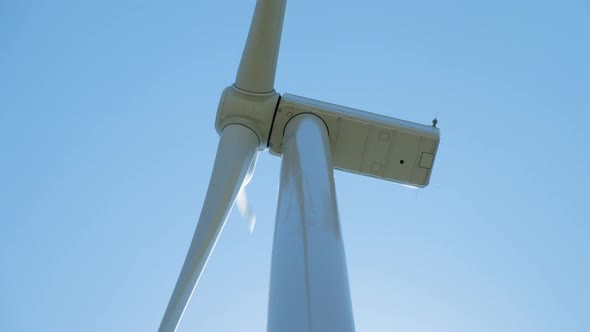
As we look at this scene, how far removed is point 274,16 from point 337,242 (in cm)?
344

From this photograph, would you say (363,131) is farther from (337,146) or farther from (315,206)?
(315,206)

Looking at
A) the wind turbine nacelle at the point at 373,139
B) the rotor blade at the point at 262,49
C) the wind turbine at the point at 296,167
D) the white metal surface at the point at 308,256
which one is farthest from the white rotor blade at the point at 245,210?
the white metal surface at the point at 308,256

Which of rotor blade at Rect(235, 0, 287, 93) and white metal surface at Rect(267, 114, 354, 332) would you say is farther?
rotor blade at Rect(235, 0, 287, 93)

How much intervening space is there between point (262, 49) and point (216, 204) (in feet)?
6.61

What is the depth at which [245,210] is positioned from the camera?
27.9ft

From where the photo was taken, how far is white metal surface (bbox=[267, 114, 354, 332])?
3814 millimetres

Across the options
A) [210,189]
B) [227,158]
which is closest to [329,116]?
[227,158]

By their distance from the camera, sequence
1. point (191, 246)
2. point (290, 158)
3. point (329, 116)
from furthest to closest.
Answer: point (329, 116)
point (290, 158)
point (191, 246)

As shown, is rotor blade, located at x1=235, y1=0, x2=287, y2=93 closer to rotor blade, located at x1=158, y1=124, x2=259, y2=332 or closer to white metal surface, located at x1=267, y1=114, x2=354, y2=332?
rotor blade, located at x1=158, y1=124, x2=259, y2=332

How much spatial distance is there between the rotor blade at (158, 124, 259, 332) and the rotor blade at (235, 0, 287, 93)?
1.82ft

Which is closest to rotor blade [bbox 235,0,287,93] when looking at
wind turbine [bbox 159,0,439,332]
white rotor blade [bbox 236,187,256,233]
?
wind turbine [bbox 159,0,439,332]

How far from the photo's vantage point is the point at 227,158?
23.4ft

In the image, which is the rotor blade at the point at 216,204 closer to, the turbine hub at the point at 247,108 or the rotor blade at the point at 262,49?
the turbine hub at the point at 247,108

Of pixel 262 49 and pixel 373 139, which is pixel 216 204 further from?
pixel 373 139
